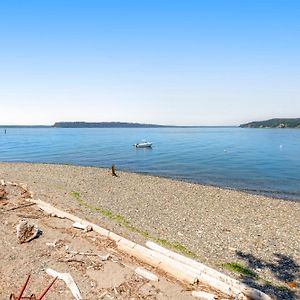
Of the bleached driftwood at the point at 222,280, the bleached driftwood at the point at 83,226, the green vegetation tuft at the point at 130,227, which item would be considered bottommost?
the green vegetation tuft at the point at 130,227

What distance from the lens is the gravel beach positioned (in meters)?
13.9

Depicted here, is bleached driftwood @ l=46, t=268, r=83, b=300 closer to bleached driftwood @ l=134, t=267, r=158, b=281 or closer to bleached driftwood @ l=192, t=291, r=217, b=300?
bleached driftwood @ l=134, t=267, r=158, b=281

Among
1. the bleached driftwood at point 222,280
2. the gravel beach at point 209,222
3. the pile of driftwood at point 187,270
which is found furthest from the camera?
the gravel beach at point 209,222

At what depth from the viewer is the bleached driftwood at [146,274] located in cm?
1098

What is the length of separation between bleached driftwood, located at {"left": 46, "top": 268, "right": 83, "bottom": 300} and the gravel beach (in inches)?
189

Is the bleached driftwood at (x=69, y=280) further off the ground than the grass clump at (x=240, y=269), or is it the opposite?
the bleached driftwood at (x=69, y=280)

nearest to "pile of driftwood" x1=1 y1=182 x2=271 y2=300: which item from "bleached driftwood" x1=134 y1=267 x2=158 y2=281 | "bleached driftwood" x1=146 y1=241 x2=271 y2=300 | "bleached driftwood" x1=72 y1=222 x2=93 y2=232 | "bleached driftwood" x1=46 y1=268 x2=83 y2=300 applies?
"bleached driftwood" x1=146 y1=241 x2=271 y2=300

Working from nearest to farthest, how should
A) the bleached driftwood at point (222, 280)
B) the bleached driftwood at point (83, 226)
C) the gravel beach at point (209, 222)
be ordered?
the bleached driftwood at point (222, 280) → the gravel beach at point (209, 222) → the bleached driftwood at point (83, 226)

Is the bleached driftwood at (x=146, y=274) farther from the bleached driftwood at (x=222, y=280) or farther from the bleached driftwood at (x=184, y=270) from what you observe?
the bleached driftwood at (x=222, y=280)

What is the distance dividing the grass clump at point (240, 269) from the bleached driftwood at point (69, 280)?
20.8ft

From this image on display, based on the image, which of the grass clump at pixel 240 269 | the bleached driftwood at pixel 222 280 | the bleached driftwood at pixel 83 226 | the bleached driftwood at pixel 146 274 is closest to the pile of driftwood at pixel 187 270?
the bleached driftwood at pixel 222 280

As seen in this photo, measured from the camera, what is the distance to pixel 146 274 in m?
11.2

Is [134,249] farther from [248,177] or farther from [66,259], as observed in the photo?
[248,177]

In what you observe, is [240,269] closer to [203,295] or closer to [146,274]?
[203,295]
